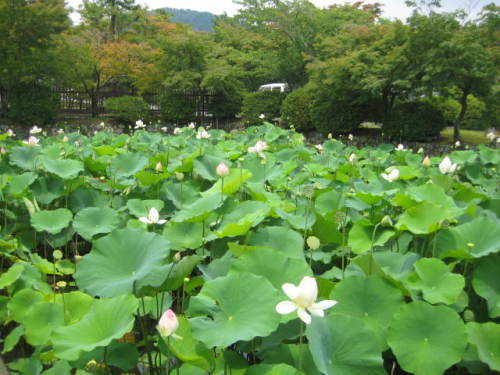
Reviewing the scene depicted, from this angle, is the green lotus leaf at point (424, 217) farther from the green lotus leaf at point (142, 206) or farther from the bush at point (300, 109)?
the bush at point (300, 109)

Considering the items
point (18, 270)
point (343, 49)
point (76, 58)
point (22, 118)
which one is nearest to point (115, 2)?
point (76, 58)

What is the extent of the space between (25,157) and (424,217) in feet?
8.04

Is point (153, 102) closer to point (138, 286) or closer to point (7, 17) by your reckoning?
point (7, 17)

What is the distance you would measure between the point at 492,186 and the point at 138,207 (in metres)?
2.20

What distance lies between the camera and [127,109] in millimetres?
14688

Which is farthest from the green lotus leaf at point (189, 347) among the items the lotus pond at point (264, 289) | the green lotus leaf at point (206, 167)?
the green lotus leaf at point (206, 167)

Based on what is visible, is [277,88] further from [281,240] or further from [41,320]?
[41,320]

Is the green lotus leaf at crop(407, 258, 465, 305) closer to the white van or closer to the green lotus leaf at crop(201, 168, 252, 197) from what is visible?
the green lotus leaf at crop(201, 168, 252, 197)

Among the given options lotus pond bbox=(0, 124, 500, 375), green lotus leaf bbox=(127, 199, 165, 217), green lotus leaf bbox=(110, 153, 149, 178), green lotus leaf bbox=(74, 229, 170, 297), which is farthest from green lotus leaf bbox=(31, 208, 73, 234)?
green lotus leaf bbox=(74, 229, 170, 297)

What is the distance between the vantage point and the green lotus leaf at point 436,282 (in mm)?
1180

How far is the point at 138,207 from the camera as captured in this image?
2.06 meters

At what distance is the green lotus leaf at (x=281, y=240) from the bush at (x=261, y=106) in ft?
43.6

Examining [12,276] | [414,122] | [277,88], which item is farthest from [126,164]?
[277,88]

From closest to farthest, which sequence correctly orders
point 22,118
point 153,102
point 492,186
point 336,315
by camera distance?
point 336,315, point 492,186, point 22,118, point 153,102
